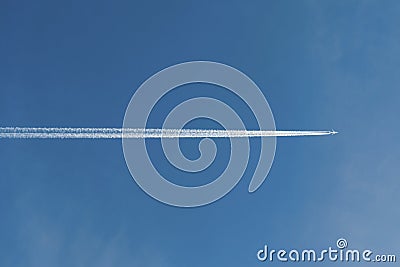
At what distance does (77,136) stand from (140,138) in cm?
109

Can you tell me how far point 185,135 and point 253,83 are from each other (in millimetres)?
1511

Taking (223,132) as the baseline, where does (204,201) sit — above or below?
below

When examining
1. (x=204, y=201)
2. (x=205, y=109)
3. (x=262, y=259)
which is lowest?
(x=262, y=259)

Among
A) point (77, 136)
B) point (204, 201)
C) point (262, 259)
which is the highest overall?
point (77, 136)

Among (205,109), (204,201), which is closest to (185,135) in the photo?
(205,109)

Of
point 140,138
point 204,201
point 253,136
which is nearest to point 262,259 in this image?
point 204,201

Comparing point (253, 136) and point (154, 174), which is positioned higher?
point (253, 136)

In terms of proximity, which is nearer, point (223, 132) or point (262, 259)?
point (262, 259)

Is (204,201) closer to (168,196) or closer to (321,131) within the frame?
(168,196)

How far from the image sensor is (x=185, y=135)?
10750mm

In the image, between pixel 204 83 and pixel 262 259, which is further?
pixel 204 83

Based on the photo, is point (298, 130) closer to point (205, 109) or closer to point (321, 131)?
point (321, 131)

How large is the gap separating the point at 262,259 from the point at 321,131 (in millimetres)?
2359

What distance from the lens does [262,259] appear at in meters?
9.94
